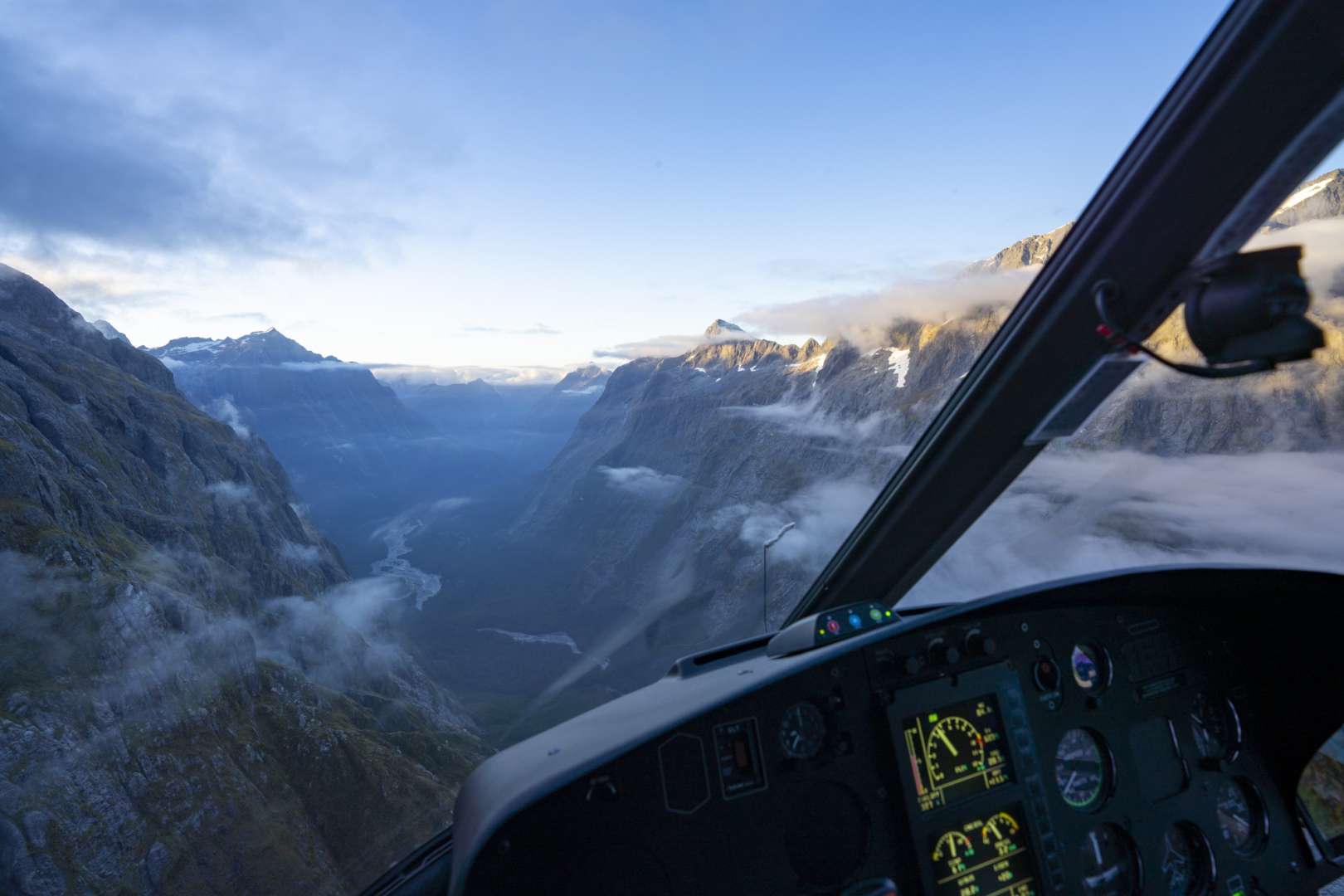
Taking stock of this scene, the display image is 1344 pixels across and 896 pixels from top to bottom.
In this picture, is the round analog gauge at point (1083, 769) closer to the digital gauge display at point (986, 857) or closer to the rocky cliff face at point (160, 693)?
the digital gauge display at point (986, 857)

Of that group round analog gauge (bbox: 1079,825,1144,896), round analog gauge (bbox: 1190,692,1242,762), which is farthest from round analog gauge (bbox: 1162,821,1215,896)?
round analog gauge (bbox: 1190,692,1242,762)

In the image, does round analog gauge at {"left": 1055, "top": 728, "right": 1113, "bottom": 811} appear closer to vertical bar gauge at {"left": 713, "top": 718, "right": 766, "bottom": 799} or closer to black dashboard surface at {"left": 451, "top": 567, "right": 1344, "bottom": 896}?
black dashboard surface at {"left": 451, "top": 567, "right": 1344, "bottom": 896}

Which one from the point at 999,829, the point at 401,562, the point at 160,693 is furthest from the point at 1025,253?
the point at 401,562

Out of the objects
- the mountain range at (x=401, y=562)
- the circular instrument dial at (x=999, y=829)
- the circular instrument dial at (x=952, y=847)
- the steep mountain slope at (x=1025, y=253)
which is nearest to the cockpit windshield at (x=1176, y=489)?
the mountain range at (x=401, y=562)

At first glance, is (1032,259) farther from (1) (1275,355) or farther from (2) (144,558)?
(2) (144,558)

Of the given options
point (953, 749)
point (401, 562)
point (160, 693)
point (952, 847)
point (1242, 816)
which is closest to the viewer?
point (952, 847)

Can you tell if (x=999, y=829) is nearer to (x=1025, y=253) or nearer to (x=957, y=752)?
(x=957, y=752)
